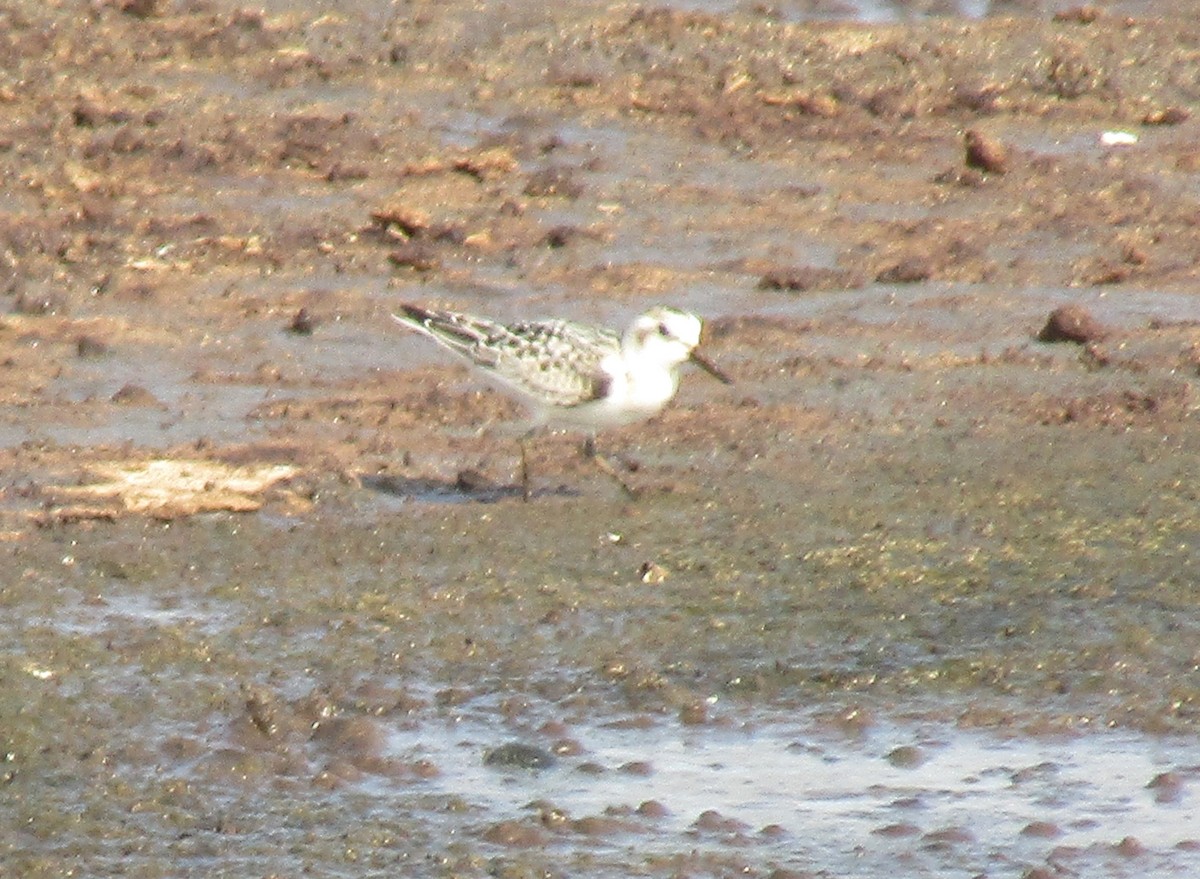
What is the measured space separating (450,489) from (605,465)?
568 millimetres

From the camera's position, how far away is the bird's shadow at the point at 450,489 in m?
8.66

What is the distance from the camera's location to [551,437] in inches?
376

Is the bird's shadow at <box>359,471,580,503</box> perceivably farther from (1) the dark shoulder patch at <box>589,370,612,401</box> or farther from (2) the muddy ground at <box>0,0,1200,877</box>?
(1) the dark shoulder patch at <box>589,370,612,401</box>

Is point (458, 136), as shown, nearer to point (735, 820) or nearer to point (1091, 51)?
point (1091, 51)

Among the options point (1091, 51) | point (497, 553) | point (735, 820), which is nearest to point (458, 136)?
point (1091, 51)

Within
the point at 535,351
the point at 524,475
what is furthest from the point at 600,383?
the point at 524,475

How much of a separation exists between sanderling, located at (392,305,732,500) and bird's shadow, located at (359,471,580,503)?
0.10 m

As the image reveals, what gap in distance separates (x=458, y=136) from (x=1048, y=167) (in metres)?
3.15

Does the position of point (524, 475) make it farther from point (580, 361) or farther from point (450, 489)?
point (580, 361)

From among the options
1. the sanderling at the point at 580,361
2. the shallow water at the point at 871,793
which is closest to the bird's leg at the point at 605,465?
the sanderling at the point at 580,361

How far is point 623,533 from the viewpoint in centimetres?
841

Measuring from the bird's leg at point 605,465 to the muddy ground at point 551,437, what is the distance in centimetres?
8

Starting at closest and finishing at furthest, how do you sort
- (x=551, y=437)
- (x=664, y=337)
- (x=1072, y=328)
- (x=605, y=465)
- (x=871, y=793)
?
(x=871, y=793) < (x=605, y=465) < (x=664, y=337) < (x=551, y=437) < (x=1072, y=328)

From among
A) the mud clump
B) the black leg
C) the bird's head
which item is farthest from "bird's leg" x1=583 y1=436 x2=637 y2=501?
the mud clump
